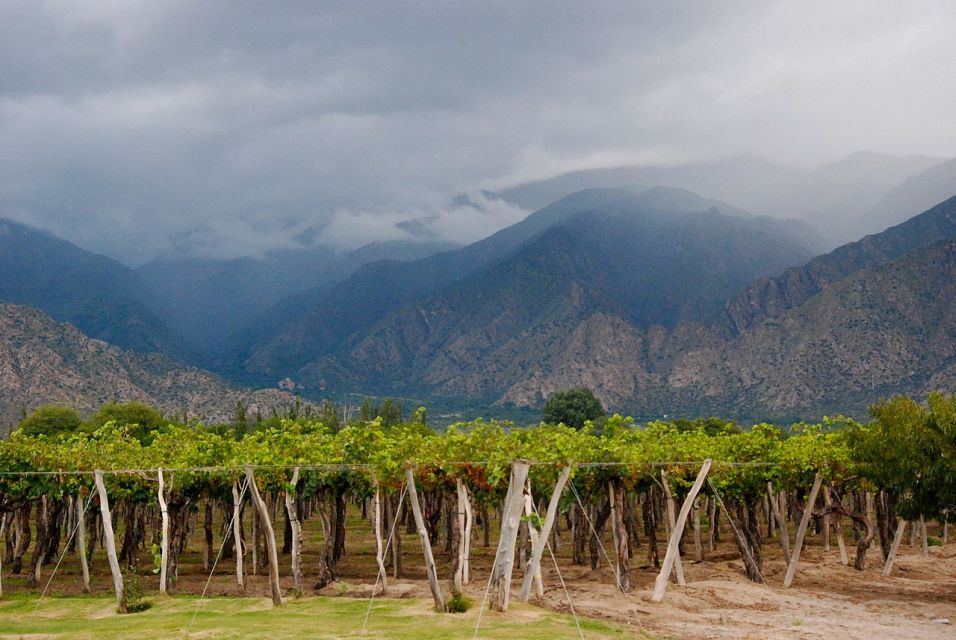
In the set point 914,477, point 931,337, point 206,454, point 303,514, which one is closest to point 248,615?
point 206,454

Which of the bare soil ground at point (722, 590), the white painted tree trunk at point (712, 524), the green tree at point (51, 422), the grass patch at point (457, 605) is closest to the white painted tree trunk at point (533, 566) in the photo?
the bare soil ground at point (722, 590)

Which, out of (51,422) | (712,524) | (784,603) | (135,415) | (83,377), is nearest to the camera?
(784,603)

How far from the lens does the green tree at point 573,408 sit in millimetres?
106688

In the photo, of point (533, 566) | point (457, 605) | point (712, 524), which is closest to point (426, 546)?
point (457, 605)

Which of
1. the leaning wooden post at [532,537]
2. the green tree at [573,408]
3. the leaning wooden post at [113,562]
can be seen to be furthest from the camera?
the green tree at [573,408]

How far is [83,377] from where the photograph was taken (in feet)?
430

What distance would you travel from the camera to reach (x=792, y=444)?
25.7 m

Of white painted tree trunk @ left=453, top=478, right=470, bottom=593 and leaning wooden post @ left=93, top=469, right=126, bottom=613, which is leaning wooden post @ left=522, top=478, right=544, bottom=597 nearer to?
white painted tree trunk @ left=453, top=478, right=470, bottom=593

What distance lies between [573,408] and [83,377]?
81255 millimetres

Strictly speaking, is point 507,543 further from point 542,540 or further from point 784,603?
point 784,603

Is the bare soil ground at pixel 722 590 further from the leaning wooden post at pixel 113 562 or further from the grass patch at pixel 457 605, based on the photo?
the leaning wooden post at pixel 113 562

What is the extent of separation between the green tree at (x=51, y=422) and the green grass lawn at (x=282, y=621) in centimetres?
5772

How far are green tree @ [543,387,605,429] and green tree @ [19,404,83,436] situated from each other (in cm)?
5852

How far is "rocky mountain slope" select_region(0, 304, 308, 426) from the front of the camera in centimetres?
12093
